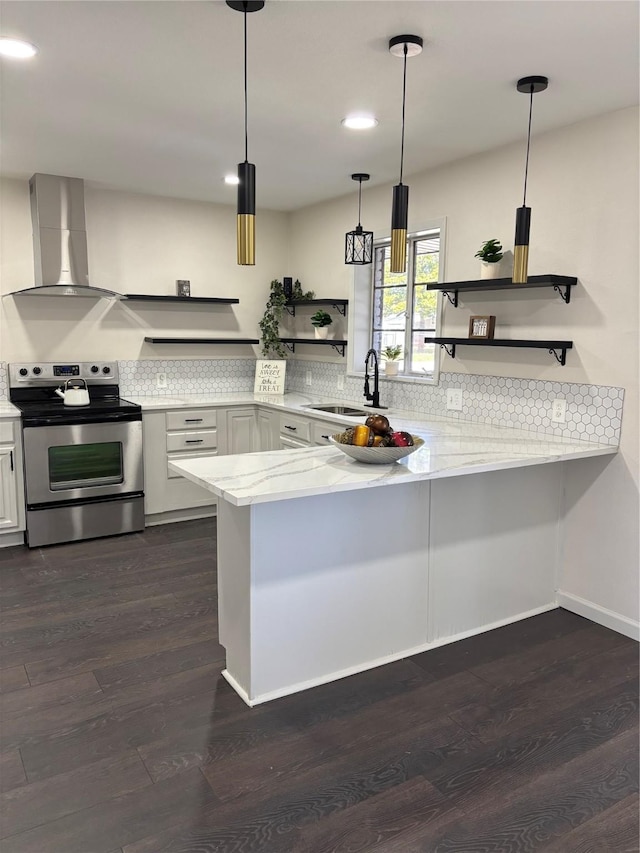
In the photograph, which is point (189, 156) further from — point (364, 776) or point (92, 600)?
point (364, 776)

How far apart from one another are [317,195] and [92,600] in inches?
131

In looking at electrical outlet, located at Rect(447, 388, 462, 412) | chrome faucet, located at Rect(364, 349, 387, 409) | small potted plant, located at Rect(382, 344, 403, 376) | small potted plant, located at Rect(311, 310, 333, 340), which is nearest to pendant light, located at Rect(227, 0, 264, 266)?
electrical outlet, located at Rect(447, 388, 462, 412)

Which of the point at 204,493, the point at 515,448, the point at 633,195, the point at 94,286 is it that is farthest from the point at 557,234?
the point at 94,286

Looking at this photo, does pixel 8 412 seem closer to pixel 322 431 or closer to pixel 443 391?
pixel 322 431

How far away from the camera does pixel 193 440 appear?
191 inches

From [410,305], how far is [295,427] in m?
1.18

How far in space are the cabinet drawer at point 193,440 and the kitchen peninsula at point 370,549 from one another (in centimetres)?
211

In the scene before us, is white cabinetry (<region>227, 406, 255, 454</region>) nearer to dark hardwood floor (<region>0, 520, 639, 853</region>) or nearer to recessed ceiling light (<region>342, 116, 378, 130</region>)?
dark hardwood floor (<region>0, 520, 639, 853</region>)

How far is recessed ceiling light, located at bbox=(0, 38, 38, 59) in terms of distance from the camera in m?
2.35

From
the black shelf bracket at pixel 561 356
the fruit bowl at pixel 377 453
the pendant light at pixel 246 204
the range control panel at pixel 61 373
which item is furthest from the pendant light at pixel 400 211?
the range control panel at pixel 61 373

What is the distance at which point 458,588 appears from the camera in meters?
2.97

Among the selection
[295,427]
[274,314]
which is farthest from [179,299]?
[295,427]

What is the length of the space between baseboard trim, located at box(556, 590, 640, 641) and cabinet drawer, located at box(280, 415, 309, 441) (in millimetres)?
1950

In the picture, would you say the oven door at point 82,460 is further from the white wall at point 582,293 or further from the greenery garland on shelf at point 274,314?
the white wall at point 582,293
